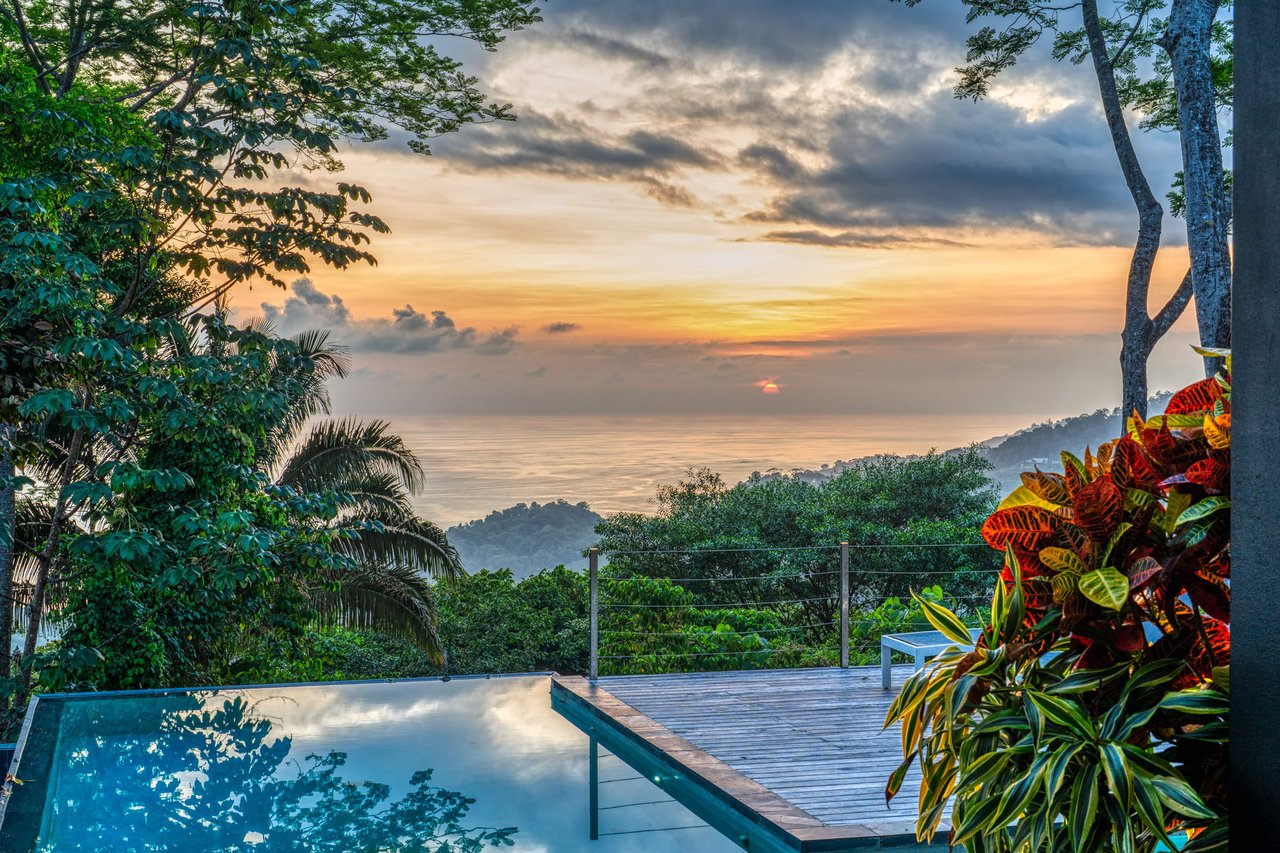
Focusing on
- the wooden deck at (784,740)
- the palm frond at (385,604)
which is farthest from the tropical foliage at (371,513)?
the wooden deck at (784,740)

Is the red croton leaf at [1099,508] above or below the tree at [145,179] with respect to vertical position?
below

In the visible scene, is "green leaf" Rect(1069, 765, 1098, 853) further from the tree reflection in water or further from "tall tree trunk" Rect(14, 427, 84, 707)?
"tall tree trunk" Rect(14, 427, 84, 707)

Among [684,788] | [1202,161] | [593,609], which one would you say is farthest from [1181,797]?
[1202,161]

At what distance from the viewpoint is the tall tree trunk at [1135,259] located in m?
8.74

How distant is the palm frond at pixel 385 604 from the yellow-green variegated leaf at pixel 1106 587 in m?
8.76

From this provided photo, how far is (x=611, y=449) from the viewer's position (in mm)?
22766

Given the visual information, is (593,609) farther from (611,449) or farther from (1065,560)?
(611,449)

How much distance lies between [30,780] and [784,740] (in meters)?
3.40

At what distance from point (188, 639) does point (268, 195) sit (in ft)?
11.5

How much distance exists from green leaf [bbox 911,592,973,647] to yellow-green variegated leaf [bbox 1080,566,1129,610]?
1.35 ft

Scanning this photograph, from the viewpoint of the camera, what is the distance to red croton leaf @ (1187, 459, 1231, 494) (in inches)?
72.1

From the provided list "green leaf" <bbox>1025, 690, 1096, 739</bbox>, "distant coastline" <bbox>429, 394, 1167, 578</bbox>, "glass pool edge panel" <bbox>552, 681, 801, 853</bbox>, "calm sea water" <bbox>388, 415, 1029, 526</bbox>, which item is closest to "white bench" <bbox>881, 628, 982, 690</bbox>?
"glass pool edge panel" <bbox>552, 681, 801, 853</bbox>

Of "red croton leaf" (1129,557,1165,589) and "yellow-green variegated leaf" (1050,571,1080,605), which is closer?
"red croton leaf" (1129,557,1165,589)

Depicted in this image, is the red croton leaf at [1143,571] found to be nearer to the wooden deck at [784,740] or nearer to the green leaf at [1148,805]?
the green leaf at [1148,805]
